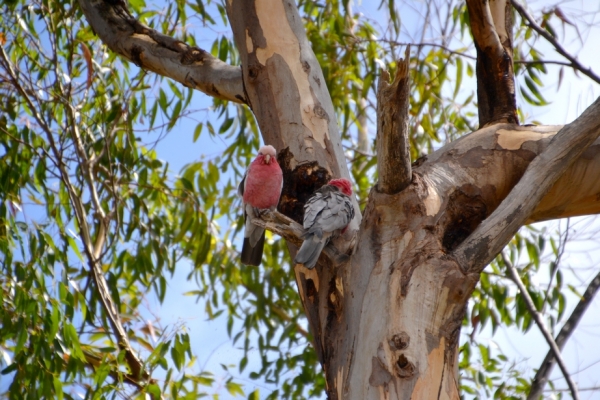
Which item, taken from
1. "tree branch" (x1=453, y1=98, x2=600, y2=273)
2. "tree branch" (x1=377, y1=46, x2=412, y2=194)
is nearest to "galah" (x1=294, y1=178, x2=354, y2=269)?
"tree branch" (x1=377, y1=46, x2=412, y2=194)

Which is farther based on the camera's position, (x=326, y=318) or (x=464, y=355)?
(x=464, y=355)

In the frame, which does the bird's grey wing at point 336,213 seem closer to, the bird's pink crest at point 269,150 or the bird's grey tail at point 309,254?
the bird's grey tail at point 309,254

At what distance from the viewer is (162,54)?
109 inches

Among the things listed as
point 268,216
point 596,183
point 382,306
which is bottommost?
point 382,306

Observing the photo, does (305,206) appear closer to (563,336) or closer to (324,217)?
(324,217)

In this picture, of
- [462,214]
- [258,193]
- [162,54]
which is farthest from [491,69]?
[162,54]

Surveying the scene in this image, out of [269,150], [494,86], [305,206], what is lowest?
[305,206]

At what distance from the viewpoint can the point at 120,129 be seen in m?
3.81

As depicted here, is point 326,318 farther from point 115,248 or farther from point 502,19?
point 115,248

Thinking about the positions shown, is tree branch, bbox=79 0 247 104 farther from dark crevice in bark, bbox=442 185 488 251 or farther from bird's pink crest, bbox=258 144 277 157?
dark crevice in bark, bbox=442 185 488 251

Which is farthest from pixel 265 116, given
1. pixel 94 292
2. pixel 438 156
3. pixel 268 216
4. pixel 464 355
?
pixel 464 355

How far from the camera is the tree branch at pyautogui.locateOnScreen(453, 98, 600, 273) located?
5.61ft

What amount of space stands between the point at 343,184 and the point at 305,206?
0.14 m

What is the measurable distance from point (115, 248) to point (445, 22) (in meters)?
2.26
